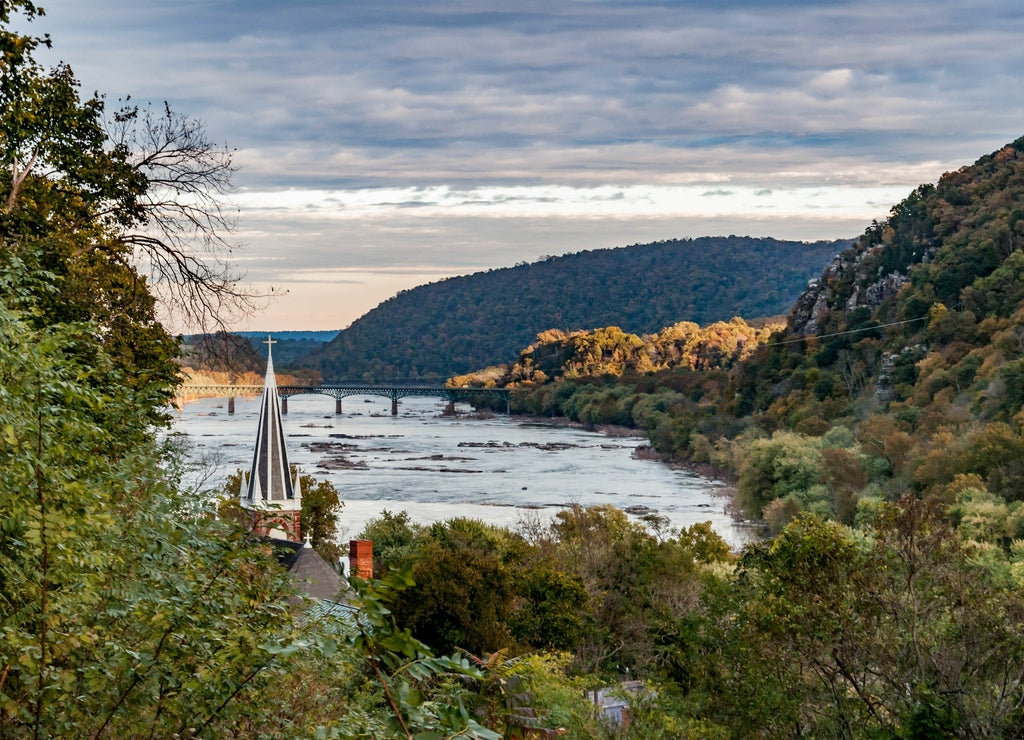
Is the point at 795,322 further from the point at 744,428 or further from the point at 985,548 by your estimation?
the point at 985,548

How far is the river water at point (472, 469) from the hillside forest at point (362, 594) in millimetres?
10018

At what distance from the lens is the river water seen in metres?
56.0

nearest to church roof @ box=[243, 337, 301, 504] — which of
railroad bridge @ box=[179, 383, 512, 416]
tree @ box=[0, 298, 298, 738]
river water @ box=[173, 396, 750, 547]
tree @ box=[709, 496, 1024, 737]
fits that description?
river water @ box=[173, 396, 750, 547]

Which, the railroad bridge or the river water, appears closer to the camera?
the river water

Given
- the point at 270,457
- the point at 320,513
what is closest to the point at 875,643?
the point at 270,457

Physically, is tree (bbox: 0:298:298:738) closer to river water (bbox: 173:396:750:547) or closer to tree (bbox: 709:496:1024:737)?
tree (bbox: 709:496:1024:737)

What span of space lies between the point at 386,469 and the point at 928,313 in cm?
4177

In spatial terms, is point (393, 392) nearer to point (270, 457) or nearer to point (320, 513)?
point (320, 513)

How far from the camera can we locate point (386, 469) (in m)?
76.7

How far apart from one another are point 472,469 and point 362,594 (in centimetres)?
7410

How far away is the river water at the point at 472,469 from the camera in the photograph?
56000 mm

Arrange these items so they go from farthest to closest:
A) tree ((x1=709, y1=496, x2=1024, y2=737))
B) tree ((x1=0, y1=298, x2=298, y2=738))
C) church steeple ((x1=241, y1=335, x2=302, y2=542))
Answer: church steeple ((x1=241, y1=335, x2=302, y2=542))
tree ((x1=709, y1=496, x2=1024, y2=737))
tree ((x1=0, y1=298, x2=298, y2=738))

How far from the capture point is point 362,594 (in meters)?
3.64

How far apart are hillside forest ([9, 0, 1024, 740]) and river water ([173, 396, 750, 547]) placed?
10018 millimetres
